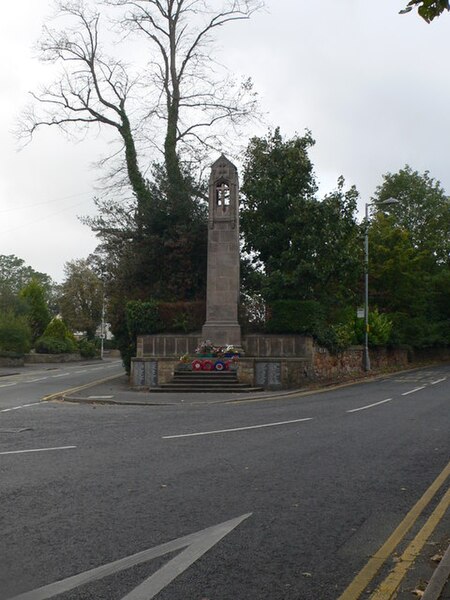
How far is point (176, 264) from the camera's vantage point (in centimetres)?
3067

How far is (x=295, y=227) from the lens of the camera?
29109 millimetres

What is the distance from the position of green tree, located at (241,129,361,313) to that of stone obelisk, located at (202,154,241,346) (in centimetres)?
148

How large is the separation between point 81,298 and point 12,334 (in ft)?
83.9

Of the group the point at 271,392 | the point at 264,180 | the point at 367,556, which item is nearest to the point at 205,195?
the point at 264,180

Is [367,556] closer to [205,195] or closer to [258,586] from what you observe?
[258,586]

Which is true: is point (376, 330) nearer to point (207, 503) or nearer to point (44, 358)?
point (44, 358)

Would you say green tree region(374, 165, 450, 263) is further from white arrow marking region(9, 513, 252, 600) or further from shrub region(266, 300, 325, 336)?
white arrow marking region(9, 513, 252, 600)

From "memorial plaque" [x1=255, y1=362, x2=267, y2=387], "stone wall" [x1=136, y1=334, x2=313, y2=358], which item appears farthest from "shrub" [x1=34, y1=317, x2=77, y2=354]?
"memorial plaque" [x1=255, y1=362, x2=267, y2=387]

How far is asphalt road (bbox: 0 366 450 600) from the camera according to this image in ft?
16.3

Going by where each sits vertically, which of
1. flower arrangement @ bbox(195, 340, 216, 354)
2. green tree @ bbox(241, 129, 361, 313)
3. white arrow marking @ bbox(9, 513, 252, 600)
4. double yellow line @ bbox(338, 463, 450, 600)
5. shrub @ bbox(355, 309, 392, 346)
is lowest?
white arrow marking @ bbox(9, 513, 252, 600)

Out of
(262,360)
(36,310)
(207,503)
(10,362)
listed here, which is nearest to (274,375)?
(262,360)

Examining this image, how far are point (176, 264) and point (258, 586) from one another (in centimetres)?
2624

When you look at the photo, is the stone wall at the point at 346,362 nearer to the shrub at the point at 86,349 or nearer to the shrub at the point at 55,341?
the shrub at the point at 55,341

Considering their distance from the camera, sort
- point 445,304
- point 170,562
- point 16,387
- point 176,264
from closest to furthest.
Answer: point 170,562, point 16,387, point 176,264, point 445,304
